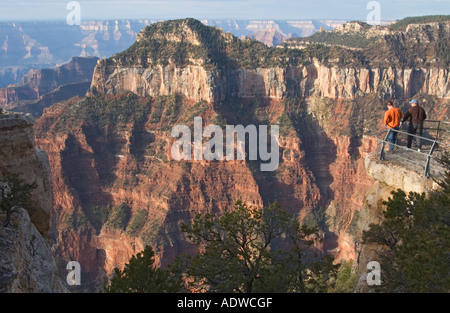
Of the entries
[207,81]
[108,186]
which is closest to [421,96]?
[207,81]

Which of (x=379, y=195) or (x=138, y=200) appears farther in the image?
(x=138, y=200)

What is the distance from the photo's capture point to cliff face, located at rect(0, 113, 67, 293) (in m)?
12.4

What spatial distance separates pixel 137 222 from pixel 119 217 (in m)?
3.48

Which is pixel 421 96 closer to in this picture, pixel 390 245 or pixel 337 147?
pixel 337 147

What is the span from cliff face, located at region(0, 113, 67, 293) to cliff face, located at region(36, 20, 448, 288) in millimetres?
35275

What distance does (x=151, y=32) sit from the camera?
8206cm

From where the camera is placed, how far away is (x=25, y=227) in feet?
50.8

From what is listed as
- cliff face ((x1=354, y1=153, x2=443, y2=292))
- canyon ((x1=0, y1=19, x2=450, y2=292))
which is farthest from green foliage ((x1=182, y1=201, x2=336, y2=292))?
canyon ((x1=0, y1=19, x2=450, y2=292))

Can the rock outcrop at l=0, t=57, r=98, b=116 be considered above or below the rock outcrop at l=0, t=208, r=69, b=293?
below

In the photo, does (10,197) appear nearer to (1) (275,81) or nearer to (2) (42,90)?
(1) (275,81)

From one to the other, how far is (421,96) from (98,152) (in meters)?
59.6
